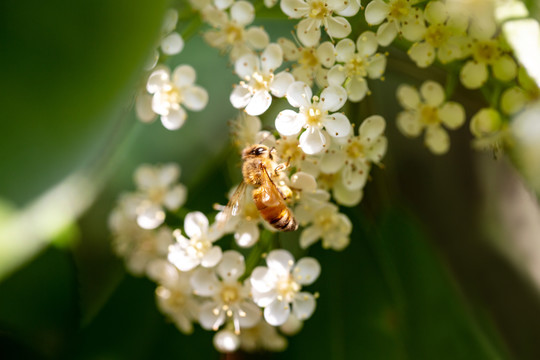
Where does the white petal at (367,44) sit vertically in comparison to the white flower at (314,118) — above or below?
above

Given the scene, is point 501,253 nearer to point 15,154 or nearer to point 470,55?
point 470,55

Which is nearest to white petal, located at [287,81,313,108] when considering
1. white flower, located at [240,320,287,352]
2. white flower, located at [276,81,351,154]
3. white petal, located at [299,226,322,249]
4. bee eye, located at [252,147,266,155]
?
white flower, located at [276,81,351,154]

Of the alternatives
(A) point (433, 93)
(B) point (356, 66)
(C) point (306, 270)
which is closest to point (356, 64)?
(B) point (356, 66)

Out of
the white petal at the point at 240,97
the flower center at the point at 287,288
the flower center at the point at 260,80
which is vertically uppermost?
the flower center at the point at 260,80

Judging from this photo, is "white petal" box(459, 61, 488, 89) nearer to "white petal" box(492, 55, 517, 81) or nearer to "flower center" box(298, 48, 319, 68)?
"white petal" box(492, 55, 517, 81)

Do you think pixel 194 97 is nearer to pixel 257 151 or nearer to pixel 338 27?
pixel 257 151

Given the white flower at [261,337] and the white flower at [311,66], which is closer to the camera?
the white flower at [311,66]

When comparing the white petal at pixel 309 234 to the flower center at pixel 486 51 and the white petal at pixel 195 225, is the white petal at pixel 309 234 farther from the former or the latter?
the flower center at pixel 486 51

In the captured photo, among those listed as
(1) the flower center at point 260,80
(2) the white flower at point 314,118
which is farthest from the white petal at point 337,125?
(1) the flower center at point 260,80
